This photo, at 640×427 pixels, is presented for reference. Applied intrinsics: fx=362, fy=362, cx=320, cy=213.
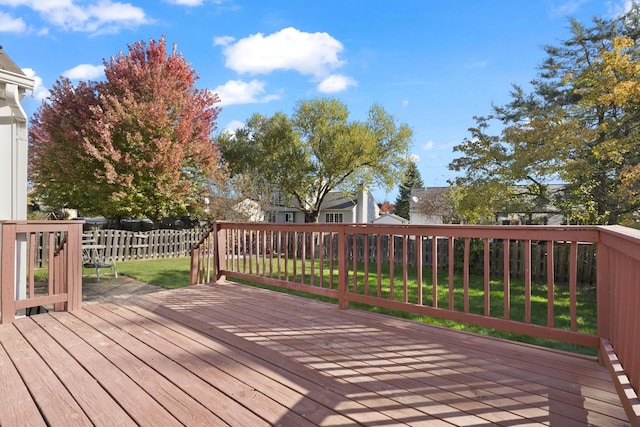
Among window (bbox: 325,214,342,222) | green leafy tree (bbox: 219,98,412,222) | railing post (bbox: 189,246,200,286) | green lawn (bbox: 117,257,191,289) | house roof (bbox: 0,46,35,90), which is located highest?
green leafy tree (bbox: 219,98,412,222)

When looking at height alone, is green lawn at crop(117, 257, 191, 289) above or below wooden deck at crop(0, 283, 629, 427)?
below

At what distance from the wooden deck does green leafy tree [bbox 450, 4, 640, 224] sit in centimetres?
591

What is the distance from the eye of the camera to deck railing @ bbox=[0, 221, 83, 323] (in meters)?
3.29

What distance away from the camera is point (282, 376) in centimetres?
214

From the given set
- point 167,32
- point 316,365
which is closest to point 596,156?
point 316,365

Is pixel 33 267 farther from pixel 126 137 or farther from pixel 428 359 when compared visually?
pixel 126 137

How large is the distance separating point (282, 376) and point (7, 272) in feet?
9.48

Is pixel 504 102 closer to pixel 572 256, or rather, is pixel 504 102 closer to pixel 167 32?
pixel 572 256

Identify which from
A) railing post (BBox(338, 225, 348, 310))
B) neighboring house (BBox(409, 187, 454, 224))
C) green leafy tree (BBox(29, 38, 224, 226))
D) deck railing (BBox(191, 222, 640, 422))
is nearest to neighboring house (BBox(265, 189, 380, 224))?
neighboring house (BBox(409, 187, 454, 224))

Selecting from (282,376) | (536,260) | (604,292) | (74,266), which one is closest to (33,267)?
(74,266)

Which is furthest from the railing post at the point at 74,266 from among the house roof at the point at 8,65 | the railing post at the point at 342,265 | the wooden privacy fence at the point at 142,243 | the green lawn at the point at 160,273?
the wooden privacy fence at the point at 142,243

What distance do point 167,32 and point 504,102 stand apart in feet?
38.6

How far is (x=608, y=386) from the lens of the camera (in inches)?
78.8

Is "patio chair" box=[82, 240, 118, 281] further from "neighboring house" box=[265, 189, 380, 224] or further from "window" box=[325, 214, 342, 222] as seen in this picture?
"window" box=[325, 214, 342, 222]
